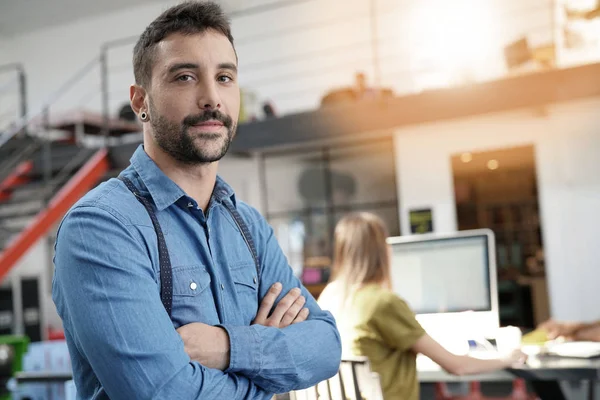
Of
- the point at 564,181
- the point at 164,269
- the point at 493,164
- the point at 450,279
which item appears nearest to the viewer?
the point at 164,269

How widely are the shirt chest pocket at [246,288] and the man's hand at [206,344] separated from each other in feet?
0.39

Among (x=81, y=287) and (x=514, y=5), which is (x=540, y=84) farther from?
(x=81, y=287)

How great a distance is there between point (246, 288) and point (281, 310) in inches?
3.9

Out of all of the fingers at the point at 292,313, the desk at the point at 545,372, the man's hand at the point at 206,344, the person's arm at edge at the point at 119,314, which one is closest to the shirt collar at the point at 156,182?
the person's arm at edge at the point at 119,314

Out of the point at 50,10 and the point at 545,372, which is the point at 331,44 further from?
the point at 545,372

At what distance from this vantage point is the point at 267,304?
138cm

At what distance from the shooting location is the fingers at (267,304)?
4.47 feet

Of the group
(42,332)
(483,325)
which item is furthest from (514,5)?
(42,332)

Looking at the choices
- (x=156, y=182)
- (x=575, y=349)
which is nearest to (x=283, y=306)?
(x=156, y=182)

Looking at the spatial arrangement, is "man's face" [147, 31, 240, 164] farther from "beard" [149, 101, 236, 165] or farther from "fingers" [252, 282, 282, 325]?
"fingers" [252, 282, 282, 325]

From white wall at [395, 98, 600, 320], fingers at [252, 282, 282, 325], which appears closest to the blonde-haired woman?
fingers at [252, 282, 282, 325]

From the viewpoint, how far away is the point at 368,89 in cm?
623

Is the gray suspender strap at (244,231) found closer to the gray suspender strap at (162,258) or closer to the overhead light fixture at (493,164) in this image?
the gray suspender strap at (162,258)

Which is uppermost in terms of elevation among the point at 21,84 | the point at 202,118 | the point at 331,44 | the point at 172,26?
the point at 331,44
